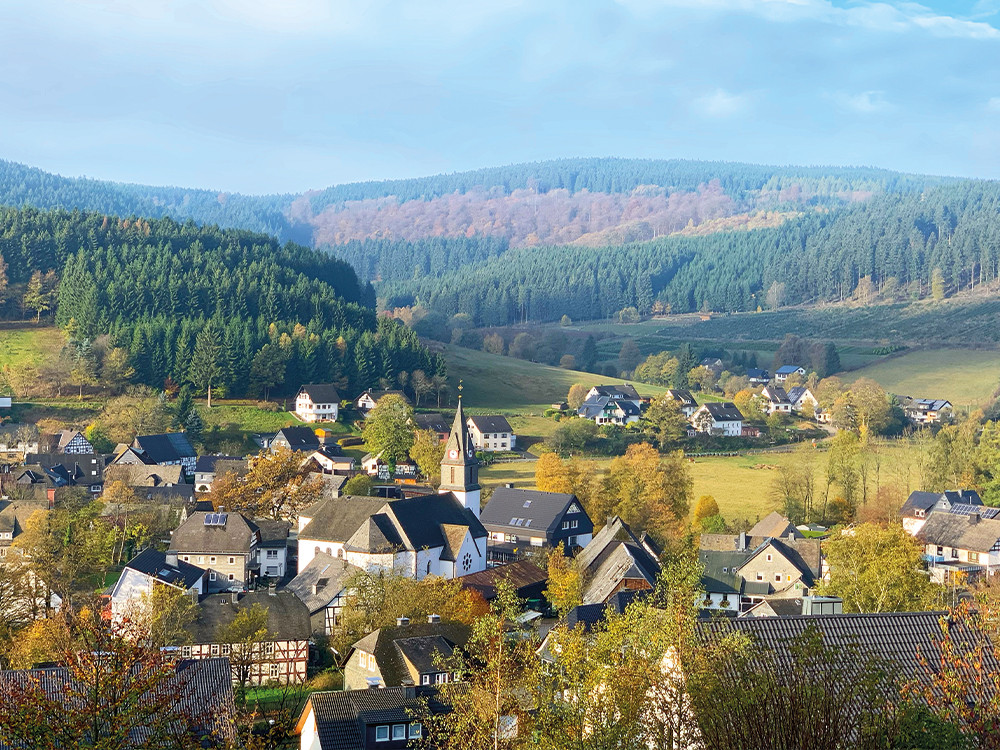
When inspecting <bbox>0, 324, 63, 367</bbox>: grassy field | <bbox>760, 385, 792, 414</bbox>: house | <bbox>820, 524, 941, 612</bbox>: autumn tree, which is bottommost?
<bbox>760, 385, 792, 414</bbox>: house

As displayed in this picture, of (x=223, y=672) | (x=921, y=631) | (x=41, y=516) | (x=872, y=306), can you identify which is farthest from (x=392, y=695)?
(x=872, y=306)

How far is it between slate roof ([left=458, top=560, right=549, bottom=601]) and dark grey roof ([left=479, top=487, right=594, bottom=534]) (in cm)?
750

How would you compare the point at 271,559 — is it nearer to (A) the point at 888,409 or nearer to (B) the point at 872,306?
(A) the point at 888,409

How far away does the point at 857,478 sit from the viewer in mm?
67750

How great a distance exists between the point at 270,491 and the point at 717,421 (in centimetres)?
4572

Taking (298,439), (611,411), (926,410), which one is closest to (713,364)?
(926,410)

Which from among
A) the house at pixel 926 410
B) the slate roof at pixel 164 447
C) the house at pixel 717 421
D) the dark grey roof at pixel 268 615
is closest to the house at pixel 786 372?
the house at pixel 926 410

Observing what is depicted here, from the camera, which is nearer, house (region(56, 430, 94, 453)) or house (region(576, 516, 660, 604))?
house (region(576, 516, 660, 604))

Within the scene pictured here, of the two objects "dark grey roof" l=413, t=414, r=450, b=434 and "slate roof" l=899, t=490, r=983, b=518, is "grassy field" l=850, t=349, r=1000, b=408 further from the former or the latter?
"dark grey roof" l=413, t=414, r=450, b=434

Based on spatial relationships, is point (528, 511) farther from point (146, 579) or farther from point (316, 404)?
point (316, 404)

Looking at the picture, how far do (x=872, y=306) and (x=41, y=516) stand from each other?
15389 centimetres

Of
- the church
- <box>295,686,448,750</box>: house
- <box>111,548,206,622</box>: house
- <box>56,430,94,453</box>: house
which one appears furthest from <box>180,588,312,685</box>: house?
<box>56,430,94,453</box>: house

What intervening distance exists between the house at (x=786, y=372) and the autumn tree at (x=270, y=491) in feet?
243

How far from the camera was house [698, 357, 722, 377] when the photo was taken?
437 feet
